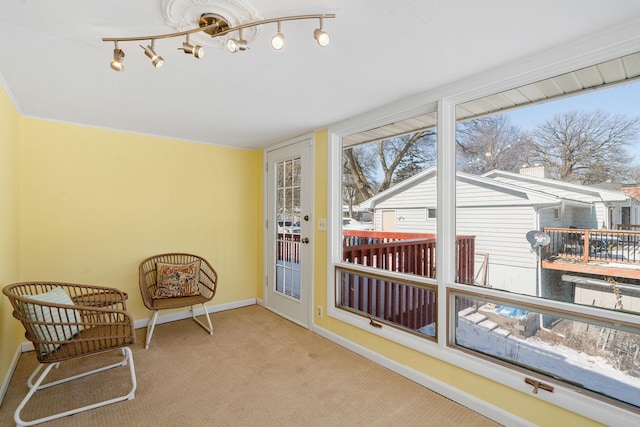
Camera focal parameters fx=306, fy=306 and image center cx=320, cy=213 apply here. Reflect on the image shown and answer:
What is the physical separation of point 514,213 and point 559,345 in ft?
2.58

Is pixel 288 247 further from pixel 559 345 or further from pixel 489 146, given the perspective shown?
pixel 559 345

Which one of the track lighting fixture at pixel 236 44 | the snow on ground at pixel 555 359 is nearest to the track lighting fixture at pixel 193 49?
the track lighting fixture at pixel 236 44

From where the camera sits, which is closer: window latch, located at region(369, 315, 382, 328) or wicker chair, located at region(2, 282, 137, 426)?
wicker chair, located at region(2, 282, 137, 426)

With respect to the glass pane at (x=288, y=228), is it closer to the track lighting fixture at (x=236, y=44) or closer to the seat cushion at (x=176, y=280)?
the seat cushion at (x=176, y=280)

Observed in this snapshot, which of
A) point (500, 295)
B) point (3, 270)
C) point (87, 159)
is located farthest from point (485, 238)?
point (87, 159)

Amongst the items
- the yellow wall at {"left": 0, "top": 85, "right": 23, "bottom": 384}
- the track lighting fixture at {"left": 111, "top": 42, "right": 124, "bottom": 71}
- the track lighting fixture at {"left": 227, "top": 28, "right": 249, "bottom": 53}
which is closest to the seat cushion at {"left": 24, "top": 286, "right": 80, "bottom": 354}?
the yellow wall at {"left": 0, "top": 85, "right": 23, "bottom": 384}

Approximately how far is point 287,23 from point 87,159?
2738mm

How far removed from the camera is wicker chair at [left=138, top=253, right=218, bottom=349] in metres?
2.93

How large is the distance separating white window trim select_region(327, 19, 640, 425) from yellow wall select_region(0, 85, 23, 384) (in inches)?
97.1

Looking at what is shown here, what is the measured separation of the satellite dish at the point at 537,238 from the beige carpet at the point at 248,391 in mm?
1121

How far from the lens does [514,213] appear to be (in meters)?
1.93

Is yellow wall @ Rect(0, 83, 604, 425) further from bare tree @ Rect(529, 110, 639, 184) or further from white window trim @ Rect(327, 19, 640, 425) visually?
bare tree @ Rect(529, 110, 639, 184)

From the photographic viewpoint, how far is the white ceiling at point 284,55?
1317mm

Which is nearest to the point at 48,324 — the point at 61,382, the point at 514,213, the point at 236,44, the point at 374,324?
the point at 61,382
